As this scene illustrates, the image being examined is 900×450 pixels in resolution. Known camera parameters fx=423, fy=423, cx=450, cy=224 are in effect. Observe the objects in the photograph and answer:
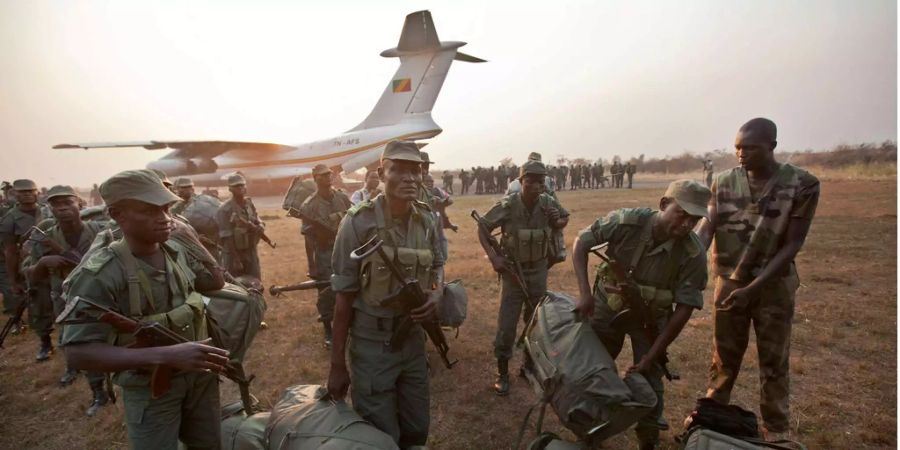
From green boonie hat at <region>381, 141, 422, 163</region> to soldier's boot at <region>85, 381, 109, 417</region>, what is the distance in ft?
12.8

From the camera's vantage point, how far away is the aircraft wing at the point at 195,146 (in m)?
21.8

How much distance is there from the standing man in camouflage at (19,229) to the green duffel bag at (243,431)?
410 cm

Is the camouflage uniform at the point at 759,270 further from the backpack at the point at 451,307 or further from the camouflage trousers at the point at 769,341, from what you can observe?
the backpack at the point at 451,307

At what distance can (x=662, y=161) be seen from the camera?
191ft

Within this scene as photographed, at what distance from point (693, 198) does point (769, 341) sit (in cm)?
153

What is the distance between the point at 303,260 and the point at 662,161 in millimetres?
58663

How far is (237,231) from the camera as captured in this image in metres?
6.06

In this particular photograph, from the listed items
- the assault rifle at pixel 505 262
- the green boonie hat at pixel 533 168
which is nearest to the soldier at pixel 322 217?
the assault rifle at pixel 505 262

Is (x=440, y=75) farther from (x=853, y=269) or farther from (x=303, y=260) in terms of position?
(x=853, y=269)

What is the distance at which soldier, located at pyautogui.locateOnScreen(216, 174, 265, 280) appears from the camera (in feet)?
19.8

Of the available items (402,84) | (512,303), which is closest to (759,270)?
(512,303)

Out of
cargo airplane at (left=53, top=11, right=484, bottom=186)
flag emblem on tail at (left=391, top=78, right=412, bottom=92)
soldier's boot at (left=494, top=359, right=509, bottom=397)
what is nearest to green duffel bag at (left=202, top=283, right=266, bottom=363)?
soldier's boot at (left=494, top=359, right=509, bottom=397)

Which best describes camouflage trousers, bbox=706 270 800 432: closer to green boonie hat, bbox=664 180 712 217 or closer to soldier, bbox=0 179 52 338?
green boonie hat, bbox=664 180 712 217

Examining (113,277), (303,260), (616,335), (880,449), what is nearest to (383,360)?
(113,277)
